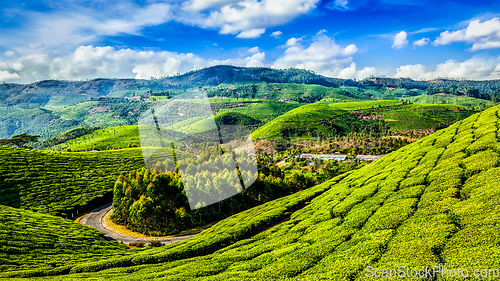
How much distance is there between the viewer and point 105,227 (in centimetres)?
5359

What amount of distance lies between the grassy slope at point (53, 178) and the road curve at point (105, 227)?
5.10m

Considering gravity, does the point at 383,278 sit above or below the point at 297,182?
above

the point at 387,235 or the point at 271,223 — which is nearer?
the point at 387,235

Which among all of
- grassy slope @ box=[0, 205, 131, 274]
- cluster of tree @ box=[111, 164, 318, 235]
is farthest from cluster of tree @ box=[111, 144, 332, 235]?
grassy slope @ box=[0, 205, 131, 274]

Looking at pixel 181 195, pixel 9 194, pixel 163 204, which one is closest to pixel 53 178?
pixel 9 194

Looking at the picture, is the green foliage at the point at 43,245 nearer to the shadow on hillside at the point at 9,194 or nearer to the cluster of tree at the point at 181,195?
the cluster of tree at the point at 181,195

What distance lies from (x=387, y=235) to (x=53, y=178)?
93185 millimetres

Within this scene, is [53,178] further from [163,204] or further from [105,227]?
[163,204]

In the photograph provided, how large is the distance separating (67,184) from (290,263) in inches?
3195

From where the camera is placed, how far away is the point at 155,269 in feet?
76.8

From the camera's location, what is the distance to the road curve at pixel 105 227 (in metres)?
47.1

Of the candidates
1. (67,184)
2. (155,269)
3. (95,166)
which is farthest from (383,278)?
(95,166)

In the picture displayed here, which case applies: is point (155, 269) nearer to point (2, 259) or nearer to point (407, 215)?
point (2, 259)

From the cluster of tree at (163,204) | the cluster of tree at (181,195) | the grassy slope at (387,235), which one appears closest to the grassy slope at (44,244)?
the grassy slope at (387,235)
